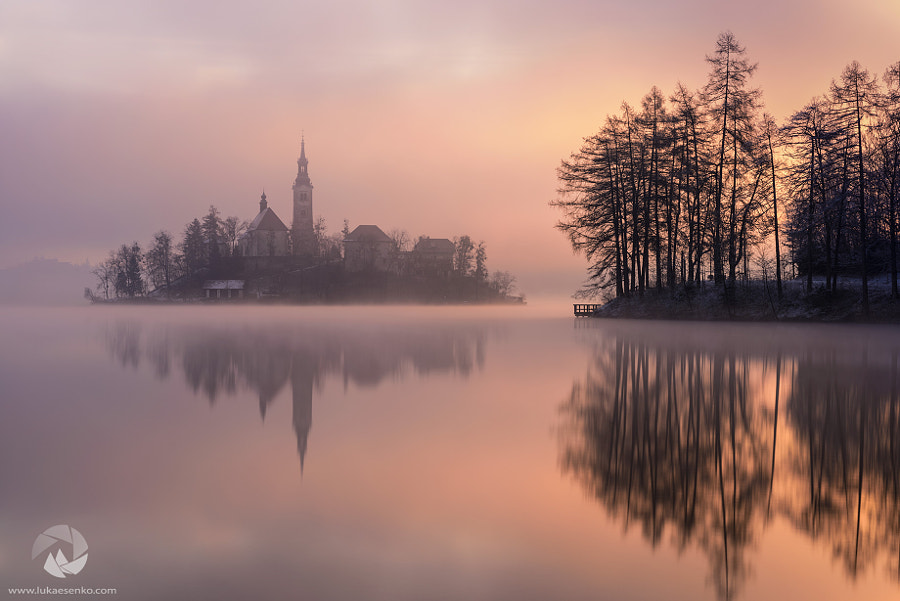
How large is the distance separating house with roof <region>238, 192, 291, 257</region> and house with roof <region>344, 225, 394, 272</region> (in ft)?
53.5

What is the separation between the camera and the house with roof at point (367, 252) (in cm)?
15588

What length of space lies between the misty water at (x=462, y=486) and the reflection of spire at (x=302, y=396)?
0.28 ft

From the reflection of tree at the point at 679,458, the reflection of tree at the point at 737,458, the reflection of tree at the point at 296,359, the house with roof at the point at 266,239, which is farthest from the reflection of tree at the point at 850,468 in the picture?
the house with roof at the point at 266,239

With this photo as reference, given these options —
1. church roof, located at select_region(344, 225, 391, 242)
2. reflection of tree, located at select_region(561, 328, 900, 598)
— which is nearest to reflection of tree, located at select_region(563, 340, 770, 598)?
reflection of tree, located at select_region(561, 328, 900, 598)

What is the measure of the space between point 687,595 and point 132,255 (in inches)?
6663

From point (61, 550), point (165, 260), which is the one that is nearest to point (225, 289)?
point (165, 260)

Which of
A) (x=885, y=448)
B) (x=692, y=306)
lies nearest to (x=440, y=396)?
(x=885, y=448)

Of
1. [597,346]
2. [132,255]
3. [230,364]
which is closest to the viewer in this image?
[230,364]

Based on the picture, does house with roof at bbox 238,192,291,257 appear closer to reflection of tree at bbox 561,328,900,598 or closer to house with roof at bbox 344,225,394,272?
house with roof at bbox 344,225,394,272

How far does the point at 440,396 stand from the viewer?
17062 mm

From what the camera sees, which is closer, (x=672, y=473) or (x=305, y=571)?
(x=305, y=571)

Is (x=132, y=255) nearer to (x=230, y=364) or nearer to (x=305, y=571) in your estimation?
(x=230, y=364)

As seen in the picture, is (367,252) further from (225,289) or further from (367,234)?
(225,289)

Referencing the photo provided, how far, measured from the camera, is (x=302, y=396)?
16609mm
